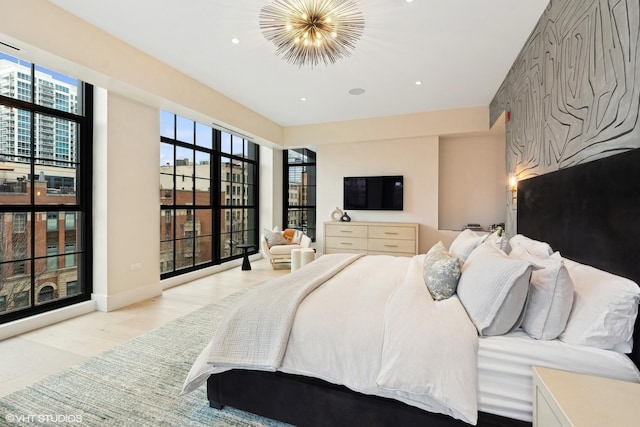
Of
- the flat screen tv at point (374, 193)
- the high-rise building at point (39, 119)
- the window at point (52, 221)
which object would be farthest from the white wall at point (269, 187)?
the window at point (52, 221)

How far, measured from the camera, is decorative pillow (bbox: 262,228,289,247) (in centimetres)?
566

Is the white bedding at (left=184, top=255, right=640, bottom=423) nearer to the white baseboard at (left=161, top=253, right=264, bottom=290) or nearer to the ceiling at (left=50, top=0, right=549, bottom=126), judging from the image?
the ceiling at (left=50, top=0, right=549, bottom=126)

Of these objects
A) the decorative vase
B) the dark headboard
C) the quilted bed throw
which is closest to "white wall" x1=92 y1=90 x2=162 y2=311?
the quilted bed throw

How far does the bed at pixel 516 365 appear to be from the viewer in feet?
4.21

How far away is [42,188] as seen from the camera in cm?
308

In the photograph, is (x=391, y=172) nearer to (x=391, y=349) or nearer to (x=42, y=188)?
(x=391, y=349)

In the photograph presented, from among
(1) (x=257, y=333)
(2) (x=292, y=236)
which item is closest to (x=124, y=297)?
(1) (x=257, y=333)

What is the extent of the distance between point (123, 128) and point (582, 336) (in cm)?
457

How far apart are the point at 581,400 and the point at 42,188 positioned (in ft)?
14.8

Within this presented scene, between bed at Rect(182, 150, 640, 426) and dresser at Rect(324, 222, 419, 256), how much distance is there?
3296 millimetres

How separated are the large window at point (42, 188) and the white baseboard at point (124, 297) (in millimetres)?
196

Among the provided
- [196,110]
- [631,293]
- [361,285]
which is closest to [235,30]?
[196,110]

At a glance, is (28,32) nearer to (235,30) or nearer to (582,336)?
(235,30)

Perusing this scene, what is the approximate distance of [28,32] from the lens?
2.38m
